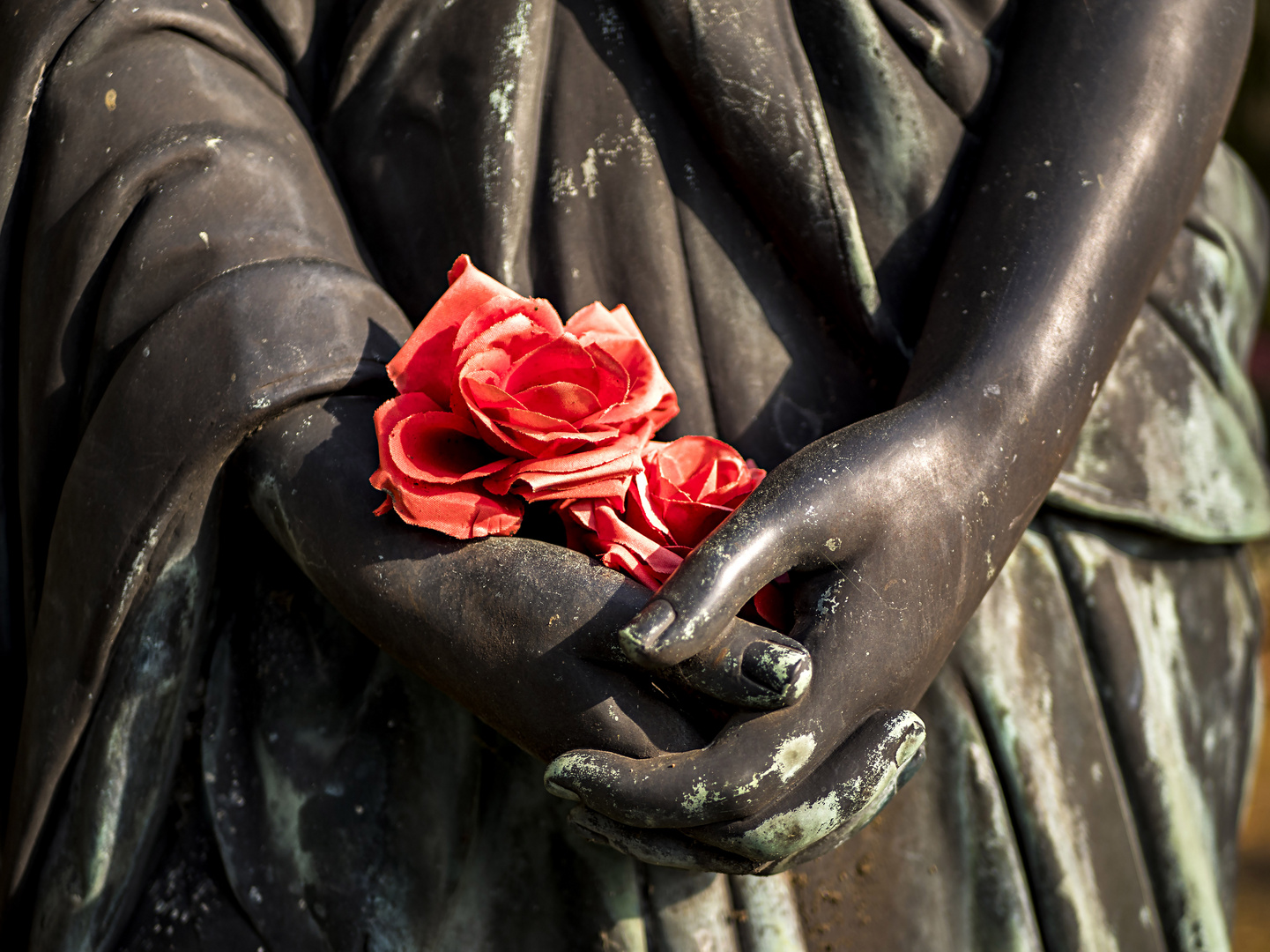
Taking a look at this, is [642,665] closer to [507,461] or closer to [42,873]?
[507,461]

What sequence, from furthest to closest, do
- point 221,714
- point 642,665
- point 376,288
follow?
point 221,714 → point 376,288 → point 642,665

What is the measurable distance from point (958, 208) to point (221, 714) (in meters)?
0.92

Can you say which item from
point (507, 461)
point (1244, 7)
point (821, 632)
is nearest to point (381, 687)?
point (507, 461)

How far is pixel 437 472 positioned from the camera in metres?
0.91

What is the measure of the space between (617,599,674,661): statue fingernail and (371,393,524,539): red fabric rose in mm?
168

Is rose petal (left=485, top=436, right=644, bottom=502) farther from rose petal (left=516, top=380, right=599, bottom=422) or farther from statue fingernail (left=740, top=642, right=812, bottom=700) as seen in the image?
statue fingernail (left=740, top=642, right=812, bottom=700)

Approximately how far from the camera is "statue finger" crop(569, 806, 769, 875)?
2.92 ft

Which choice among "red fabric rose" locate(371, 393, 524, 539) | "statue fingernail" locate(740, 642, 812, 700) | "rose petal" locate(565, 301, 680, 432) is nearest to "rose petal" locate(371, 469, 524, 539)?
"red fabric rose" locate(371, 393, 524, 539)

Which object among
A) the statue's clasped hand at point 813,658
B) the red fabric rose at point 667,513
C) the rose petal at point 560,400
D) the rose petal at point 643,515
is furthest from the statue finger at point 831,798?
the rose petal at point 560,400

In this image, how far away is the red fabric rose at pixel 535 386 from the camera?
0.89 metres

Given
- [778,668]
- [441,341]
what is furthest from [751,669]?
[441,341]

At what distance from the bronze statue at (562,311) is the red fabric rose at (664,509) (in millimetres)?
55

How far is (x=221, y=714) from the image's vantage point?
116cm

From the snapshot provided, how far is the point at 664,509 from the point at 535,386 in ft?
0.51
